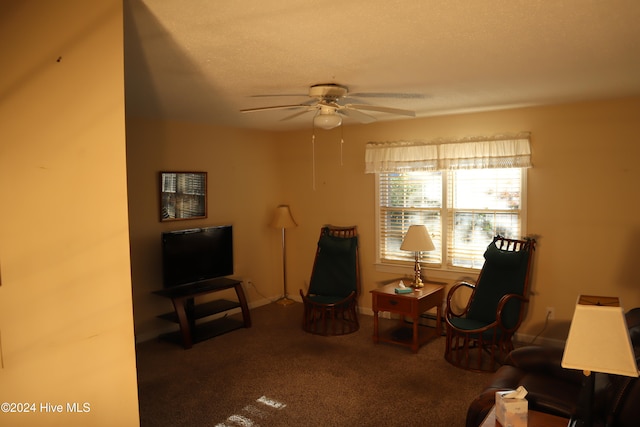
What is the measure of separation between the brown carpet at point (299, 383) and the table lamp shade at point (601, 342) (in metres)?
1.70

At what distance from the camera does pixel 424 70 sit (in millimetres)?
2895

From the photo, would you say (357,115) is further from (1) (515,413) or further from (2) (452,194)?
(1) (515,413)

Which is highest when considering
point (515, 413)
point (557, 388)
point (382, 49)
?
point (382, 49)

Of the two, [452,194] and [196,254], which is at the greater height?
[452,194]

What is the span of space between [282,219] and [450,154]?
2.31 metres

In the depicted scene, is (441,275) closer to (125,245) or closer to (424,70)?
(424,70)

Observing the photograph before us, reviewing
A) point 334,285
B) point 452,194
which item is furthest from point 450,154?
point 334,285

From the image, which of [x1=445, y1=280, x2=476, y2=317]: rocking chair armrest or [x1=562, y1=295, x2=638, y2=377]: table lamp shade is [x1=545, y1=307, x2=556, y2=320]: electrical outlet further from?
[x1=562, y1=295, x2=638, y2=377]: table lamp shade

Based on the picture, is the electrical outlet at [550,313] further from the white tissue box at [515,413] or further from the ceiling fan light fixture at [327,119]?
the ceiling fan light fixture at [327,119]

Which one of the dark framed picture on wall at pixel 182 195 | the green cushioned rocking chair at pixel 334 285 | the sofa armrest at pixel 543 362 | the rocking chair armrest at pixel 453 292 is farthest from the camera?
the green cushioned rocking chair at pixel 334 285

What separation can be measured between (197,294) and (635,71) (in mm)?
4162

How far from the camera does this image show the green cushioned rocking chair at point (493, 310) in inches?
156

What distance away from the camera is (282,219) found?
234 inches

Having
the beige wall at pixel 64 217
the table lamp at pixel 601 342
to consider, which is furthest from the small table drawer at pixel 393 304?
the beige wall at pixel 64 217
